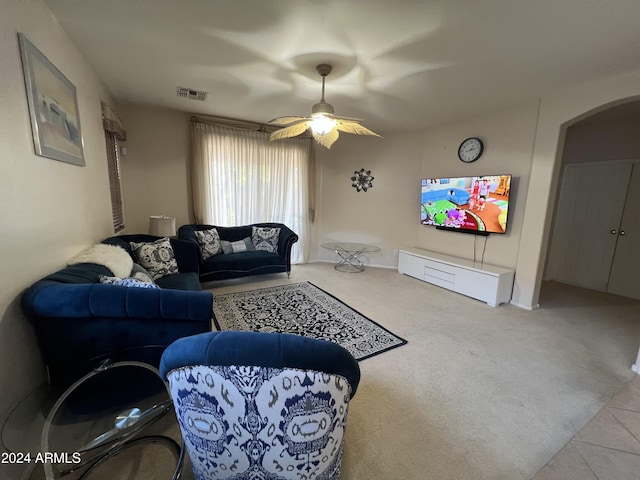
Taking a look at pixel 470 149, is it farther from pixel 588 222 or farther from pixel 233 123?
pixel 233 123

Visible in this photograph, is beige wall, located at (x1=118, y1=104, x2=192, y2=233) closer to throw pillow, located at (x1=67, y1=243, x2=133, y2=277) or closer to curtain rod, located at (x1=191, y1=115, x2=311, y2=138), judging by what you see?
curtain rod, located at (x1=191, y1=115, x2=311, y2=138)

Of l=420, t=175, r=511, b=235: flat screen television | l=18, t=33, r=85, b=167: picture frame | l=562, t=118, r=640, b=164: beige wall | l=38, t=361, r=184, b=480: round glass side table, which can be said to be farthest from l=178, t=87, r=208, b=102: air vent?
l=562, t=118, r=640, b=164: beige wall

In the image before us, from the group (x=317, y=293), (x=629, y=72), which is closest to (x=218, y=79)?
(x=317, y=293)

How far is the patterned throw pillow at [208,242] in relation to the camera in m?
3.78

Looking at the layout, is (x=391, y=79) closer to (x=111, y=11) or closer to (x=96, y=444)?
(x=111, y=11)

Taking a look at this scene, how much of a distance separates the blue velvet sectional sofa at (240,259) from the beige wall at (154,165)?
1.87ft

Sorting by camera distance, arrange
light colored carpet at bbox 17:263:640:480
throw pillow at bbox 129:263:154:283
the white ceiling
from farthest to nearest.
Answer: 1. throw pillow at bbox 129:263:154:283
2. the white ceiling
3. light colored carpet at bbox 17:263:640:480

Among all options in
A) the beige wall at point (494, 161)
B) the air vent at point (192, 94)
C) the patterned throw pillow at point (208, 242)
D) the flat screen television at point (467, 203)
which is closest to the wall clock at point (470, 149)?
the beige wall at point (494, 161)

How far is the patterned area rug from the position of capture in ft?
8.09

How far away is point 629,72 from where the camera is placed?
7.97 ft

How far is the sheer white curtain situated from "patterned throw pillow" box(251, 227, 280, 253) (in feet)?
1.38

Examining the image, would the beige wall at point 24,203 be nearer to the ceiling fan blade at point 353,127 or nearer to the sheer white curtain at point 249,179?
the sheer white curtain at point 249,179

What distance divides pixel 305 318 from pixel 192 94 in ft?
9.92

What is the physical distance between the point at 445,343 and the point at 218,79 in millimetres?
3512
